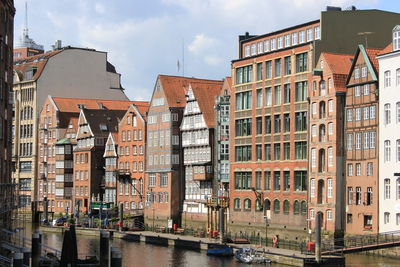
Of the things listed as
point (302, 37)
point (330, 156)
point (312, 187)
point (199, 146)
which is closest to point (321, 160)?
point (330, 156)

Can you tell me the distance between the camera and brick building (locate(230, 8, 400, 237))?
95.4 metres

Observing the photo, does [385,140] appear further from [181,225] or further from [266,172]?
[181,225]

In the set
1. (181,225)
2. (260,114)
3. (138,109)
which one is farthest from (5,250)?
(138,109)

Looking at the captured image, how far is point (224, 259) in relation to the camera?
282ft

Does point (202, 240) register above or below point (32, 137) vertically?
below

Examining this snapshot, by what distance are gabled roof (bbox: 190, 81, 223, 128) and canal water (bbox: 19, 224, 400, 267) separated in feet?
64.0

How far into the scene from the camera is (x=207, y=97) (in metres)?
118

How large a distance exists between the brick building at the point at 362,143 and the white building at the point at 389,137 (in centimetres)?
90

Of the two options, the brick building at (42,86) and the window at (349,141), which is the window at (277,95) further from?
the brick building at (42,86)

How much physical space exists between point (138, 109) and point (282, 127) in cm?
3922

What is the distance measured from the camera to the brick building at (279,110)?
313ft

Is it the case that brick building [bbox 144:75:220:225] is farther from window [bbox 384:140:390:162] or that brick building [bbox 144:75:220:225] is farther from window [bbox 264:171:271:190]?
window [bbox 384:140:390:162]

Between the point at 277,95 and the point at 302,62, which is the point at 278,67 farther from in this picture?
the point at 302,62

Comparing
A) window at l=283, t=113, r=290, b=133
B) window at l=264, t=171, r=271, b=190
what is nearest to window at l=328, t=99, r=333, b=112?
window at l=283, t=113, r=290, b=133
